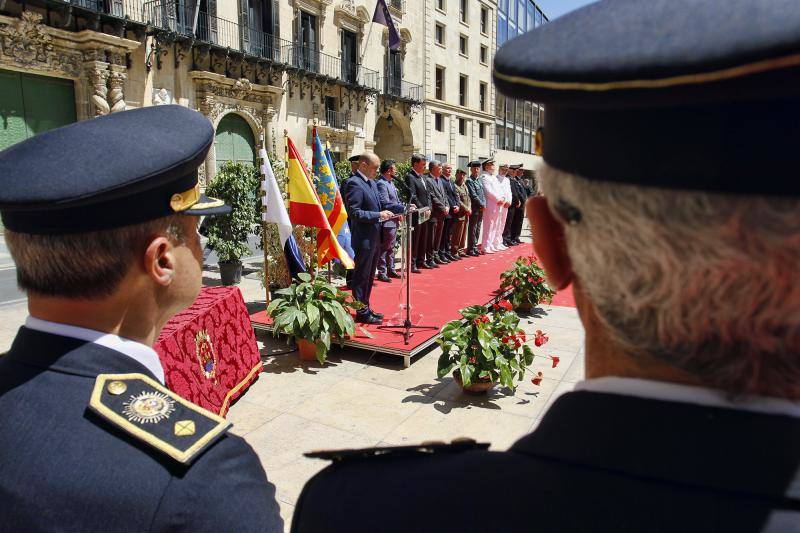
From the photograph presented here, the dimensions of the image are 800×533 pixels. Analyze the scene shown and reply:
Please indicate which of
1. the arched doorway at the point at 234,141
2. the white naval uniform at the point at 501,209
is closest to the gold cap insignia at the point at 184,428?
the white naval uniform at the point at 501,209

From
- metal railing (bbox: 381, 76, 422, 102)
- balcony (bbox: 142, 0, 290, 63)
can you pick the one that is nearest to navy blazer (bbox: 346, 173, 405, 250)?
balcony (bbox: 142, 0, 290, 63)

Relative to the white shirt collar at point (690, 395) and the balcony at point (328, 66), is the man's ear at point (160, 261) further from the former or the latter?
the balcony at point (328, 66)

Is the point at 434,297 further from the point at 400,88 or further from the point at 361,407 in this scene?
the point at 400,88

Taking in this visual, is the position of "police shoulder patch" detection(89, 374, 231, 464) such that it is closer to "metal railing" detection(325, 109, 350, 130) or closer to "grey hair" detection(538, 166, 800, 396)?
"grey hair" detection(538, 166, 800, 396)

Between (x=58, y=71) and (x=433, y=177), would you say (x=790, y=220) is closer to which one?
(x=433, y=177)

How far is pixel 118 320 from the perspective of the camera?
Result: 1.32 m

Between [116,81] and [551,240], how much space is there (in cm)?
1555

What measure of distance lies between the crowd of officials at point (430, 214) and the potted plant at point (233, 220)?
1842 mm

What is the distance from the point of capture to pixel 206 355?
367 centimetres

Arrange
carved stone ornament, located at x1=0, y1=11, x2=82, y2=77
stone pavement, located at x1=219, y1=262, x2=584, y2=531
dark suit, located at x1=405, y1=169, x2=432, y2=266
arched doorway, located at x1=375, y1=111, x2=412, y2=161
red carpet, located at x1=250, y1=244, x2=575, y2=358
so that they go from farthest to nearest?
arched doorway, located at x1=375, y1=111, x2=412, y2=161 → carved stone ornament, located at x1=0, y1=11, x2=82, y2=77 → dark suit, located at x1=405, y1=169, x2=432, y2=266 → red carpet, located at x1=250, y1=244, x2=575, y2=358 → stone pavement, located at x1=219, y1=262, x2=584, y2=531

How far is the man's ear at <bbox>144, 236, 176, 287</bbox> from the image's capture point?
1.36 metres

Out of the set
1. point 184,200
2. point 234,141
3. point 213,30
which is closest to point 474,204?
point 184,200

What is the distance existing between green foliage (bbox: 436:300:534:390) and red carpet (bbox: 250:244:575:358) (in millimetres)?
677

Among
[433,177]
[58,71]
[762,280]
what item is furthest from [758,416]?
[58,71]
